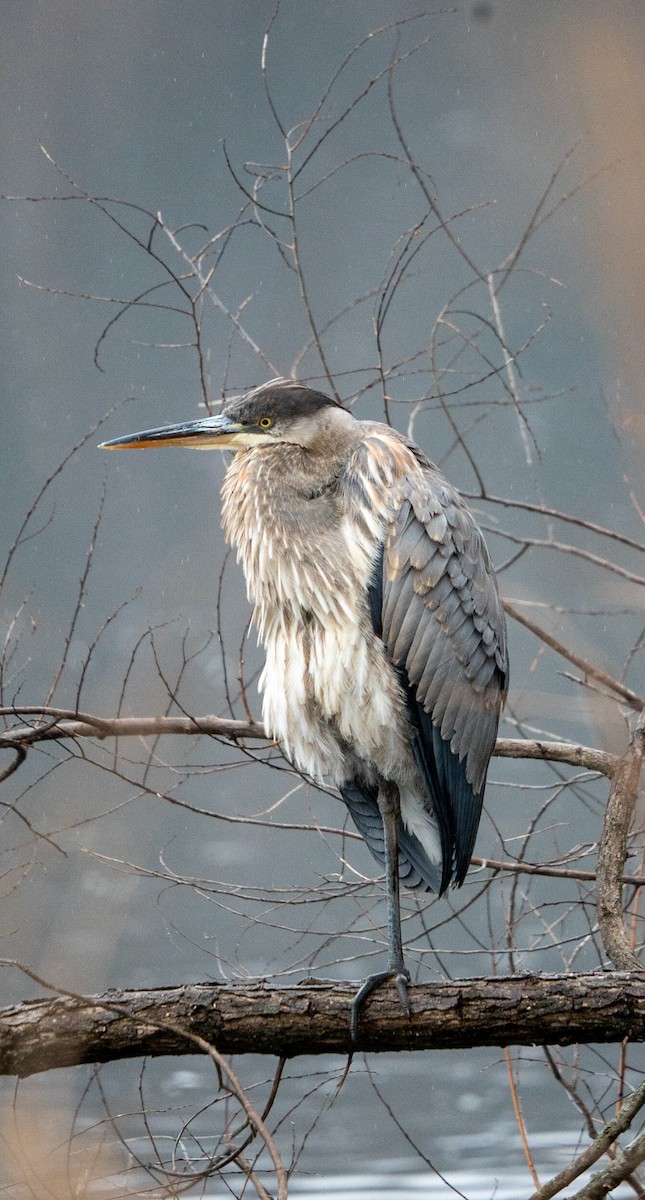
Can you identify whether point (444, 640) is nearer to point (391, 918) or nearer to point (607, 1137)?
point (391, 918)

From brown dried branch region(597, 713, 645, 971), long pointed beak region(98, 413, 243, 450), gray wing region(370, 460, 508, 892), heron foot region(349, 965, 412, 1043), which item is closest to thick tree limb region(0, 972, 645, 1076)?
heron foot region(349, 965, 412, 1043)

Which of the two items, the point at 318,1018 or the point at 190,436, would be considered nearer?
the point at 318,1018

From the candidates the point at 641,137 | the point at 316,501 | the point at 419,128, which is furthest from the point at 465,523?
the point at 419,128

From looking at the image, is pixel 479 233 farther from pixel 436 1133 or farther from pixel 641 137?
pixel 641 137

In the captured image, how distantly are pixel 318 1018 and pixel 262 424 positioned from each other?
2.88 ft

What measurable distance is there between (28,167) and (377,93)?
53.9 inches

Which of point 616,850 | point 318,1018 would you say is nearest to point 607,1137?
point 318,1018

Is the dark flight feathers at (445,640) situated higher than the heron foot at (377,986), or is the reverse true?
the dark flight feathers at (445,640)

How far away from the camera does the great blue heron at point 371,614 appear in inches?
62.9

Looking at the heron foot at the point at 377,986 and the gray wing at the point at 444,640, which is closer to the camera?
the heron foot at the point at 377,986

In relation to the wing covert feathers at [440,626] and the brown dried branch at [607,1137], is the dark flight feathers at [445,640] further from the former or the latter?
A: the brown dried branch at [607,1137]

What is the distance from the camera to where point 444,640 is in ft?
5.31

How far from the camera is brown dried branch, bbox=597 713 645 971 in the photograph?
1469 millimetres

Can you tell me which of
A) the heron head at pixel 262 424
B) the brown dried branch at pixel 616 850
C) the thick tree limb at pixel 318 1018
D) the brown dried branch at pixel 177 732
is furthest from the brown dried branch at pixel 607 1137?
the heron head at pixel 262 424
